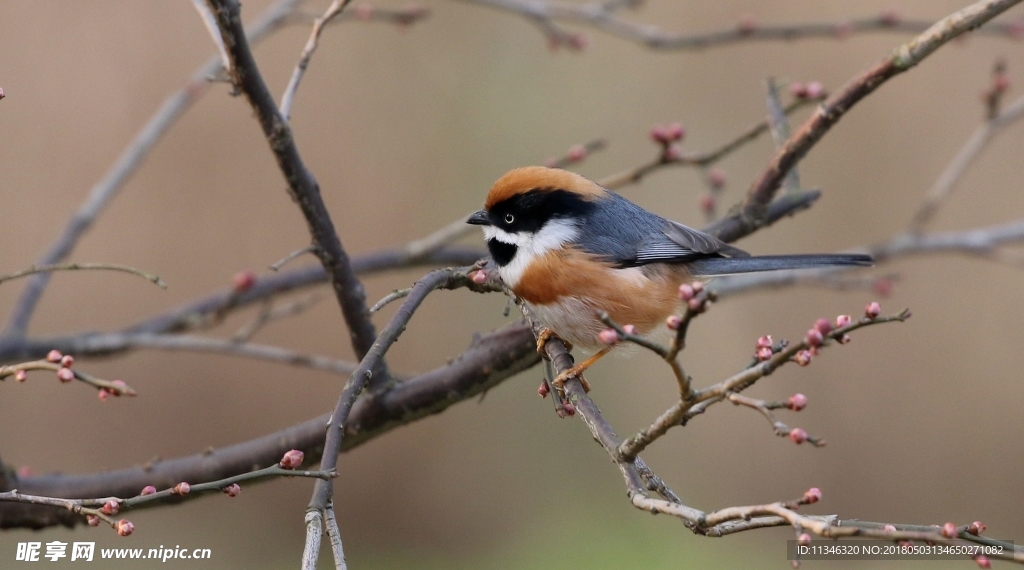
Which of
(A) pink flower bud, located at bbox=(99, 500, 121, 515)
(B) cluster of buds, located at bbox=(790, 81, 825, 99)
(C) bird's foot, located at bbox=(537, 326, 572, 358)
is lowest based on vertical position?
(A) pink flower bud, located at bbox=(99, 500, 121, 515)

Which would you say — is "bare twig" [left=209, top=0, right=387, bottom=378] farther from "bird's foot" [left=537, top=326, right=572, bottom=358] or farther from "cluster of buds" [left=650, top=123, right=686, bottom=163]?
"cluster of buds" [left=650, top=123, right=686, bottom=163]

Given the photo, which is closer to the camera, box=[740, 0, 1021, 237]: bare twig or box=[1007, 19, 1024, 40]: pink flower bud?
box=[740, 0, 1021, 237]: bare twig

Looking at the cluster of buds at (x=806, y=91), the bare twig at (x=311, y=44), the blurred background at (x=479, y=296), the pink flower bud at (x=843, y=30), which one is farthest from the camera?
the blurred background at (x=479, y=296)

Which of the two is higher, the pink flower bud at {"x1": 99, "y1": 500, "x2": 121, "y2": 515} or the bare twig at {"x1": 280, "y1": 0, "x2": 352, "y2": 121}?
the bare twig at {"x1": 280, "y1": 0, "x2": 352, "y2": 121}

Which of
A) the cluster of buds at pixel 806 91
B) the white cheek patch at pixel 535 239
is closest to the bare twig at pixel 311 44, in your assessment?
the white cheek patch at pixel 535 239

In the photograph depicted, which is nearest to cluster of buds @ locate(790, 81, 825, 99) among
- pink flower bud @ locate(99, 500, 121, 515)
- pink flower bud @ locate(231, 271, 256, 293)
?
pink flower bud @ locate(231, 271, 256, 293)

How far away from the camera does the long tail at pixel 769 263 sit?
2949 millimetres

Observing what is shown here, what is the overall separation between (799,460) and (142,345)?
171 inches

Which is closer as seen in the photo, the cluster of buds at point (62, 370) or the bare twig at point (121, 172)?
the cluster of buds at point (62, 370)

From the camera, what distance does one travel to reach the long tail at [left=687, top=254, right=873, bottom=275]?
116 inches

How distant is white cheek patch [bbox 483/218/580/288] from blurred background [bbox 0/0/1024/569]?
2.68 metres

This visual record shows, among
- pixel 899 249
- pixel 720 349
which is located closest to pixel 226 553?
pixel 720 349

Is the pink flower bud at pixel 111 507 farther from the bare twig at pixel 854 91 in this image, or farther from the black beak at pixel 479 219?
the bare twig at pixel 854 91

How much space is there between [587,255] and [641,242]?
0.25 metres
